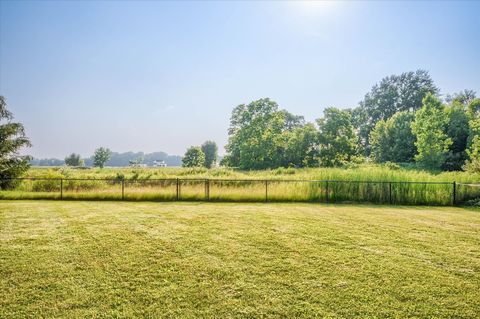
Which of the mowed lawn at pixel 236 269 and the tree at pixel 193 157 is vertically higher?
the tree at pixel 193 157

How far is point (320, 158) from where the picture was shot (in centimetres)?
4066

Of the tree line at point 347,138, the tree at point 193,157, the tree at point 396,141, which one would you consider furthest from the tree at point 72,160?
the tree at point 396,141

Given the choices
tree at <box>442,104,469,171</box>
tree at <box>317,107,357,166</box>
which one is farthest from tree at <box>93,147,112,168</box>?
tree at <box>442,104,469,171</box>

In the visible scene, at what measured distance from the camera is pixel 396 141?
44.0m

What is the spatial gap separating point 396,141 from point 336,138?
11.9 m

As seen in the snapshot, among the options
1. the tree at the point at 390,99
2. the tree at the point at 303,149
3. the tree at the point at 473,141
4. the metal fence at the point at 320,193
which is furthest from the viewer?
the tree at the point at 390,99

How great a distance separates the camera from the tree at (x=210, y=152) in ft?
298

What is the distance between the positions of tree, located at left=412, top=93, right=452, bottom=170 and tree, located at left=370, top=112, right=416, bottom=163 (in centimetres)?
518

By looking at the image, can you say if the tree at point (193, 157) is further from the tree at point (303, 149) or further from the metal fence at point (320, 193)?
the metal fence at point (320, 193)

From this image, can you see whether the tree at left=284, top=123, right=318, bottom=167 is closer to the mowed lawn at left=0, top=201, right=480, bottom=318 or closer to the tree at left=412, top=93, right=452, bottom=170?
the tree at left=412, top=93, right=452, bottom=170

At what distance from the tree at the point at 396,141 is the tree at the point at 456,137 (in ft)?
16.6

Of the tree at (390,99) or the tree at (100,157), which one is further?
the tree at (100,157)

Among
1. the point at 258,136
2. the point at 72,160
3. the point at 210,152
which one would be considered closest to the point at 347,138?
the point at 258,136

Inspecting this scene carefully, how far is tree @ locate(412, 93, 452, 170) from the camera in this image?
34.7 metres
